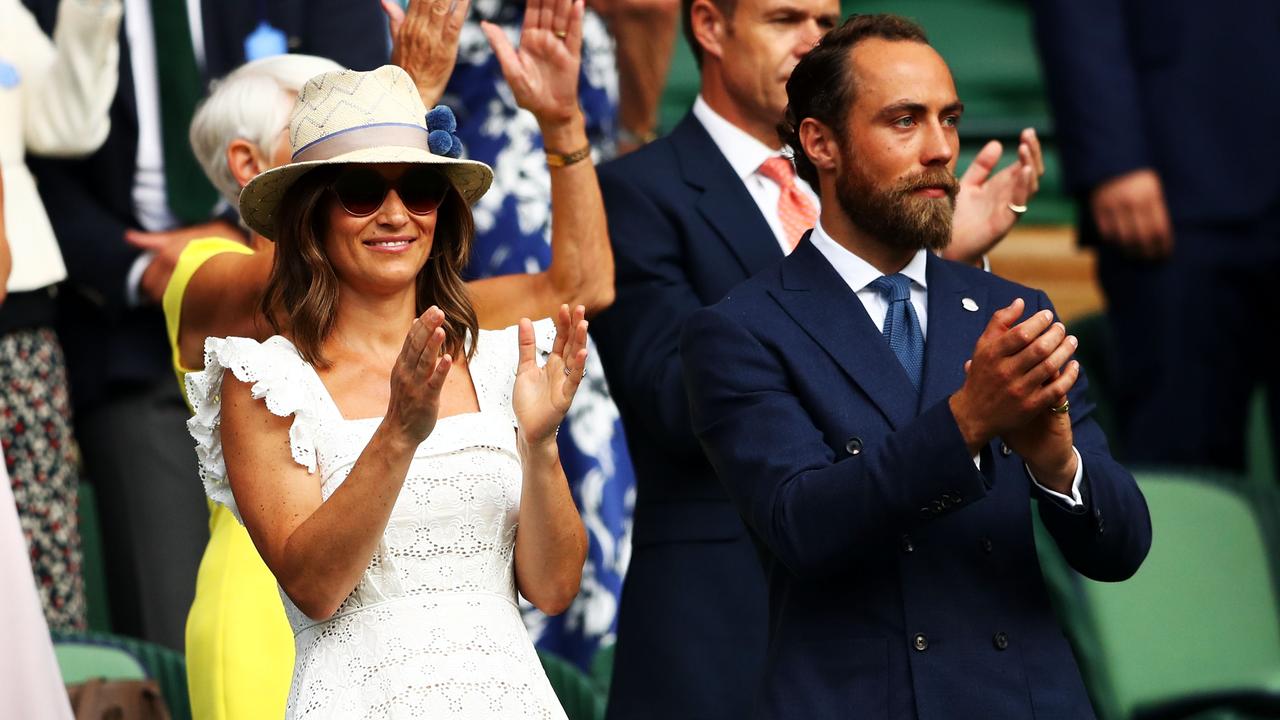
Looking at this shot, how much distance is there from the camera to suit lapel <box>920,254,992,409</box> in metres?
3.58

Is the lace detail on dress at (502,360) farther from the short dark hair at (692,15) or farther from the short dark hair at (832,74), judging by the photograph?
the short dark hair at (692,15)

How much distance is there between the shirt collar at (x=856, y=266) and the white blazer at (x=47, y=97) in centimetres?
222

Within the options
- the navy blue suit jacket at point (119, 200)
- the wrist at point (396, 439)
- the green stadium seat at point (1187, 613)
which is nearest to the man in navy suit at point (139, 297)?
the navy blue suit jacket at point (119, 200)

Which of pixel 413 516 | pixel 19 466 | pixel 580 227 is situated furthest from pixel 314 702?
pixel 19 466

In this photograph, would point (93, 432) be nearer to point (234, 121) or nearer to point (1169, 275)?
point (234, 121)

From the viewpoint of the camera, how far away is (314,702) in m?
3.39

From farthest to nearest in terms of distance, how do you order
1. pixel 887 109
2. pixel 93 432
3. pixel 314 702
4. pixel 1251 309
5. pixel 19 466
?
A: pixel 1251 309
pixel 93 432
pixel 19 466
pixel 887 109
pixel 314 702

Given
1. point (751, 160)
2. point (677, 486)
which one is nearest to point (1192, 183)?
point (751, 160)

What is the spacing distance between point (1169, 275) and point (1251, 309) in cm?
25

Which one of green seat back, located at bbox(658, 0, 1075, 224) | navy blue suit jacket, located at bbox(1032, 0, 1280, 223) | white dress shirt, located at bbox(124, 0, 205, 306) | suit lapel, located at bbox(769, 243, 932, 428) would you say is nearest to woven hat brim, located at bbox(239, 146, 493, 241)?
suit lapel, located at bbox(769, 243, 932, 428)

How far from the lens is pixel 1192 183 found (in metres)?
6.37

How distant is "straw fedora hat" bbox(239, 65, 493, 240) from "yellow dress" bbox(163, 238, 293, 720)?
712 mm

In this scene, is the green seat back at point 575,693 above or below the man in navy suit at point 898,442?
below

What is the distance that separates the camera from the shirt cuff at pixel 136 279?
5.46m
